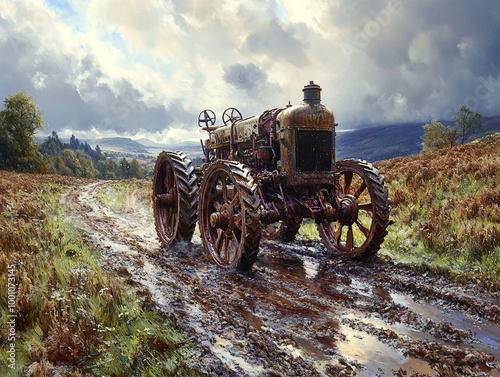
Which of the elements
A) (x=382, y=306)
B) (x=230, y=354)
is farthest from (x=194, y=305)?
(x=382, y=306)

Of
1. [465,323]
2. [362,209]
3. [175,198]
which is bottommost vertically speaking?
[465,323]

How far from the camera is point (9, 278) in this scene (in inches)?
177

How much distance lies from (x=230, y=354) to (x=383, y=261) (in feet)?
14.0

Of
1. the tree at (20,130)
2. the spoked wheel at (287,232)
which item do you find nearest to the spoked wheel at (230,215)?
the spoked wheel at (287,232)

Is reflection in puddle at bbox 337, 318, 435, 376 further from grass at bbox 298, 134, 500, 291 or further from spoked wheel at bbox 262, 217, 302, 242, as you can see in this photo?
spoked wheel at bbox 262, 217, 302, 242

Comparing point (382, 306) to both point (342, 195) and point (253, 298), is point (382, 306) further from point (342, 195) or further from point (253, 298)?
point (342, 195)

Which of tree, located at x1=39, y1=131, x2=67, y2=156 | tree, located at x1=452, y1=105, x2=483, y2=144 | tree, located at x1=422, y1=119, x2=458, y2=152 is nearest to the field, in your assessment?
tree, located at x1=422, y1=119, x2=458, y2=152

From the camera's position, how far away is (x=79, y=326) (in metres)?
3.63

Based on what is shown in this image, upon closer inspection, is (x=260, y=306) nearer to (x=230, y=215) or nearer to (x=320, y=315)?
(x=320, y=315)

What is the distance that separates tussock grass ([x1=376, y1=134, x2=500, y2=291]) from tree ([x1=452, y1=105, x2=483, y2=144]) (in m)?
61.4

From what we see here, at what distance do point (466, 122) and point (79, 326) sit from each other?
74.3 metres

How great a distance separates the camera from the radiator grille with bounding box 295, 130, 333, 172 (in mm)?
7070

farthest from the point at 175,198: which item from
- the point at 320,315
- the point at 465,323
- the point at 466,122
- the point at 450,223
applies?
the point at 466,122

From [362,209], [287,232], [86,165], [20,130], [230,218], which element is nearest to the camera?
[230,218]
